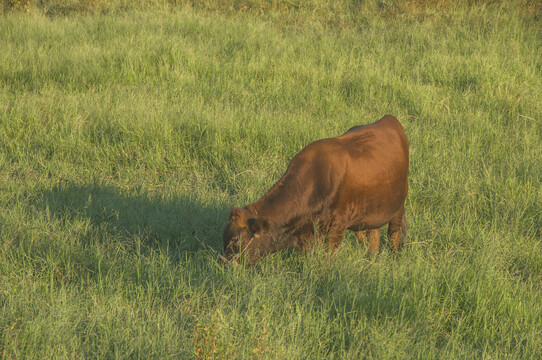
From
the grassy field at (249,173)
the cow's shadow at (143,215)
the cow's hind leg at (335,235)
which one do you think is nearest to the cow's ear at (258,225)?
the grassy field at (249,173)

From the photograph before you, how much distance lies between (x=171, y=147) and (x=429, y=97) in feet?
10.8

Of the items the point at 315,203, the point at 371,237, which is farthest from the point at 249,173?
the point at 315,203

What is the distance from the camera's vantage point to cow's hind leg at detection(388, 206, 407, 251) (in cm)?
475

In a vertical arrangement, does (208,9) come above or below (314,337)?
above

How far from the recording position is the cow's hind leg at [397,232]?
4.75 meters

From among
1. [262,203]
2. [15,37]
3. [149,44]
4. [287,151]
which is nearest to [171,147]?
[287,151]

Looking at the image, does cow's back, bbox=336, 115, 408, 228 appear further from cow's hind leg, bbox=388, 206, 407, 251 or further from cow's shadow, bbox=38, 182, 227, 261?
cow's shadow, bbox=38, 182, 227, 261

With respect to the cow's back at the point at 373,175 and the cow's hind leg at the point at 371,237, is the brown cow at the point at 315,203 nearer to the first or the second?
the cow's back at the point at 373,175

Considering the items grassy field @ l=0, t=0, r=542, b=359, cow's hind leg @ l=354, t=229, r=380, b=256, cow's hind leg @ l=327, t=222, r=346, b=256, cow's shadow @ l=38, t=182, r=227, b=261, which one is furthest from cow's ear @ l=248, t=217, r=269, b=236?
cow's hind leg @ l=354, t=229, r=380, b=256

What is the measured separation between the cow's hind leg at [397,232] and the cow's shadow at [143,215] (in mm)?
1340

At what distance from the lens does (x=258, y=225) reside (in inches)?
157

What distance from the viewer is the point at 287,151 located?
20.7ft

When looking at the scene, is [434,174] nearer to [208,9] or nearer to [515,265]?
[515,265]

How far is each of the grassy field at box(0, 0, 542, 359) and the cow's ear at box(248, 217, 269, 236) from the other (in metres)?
0.29
